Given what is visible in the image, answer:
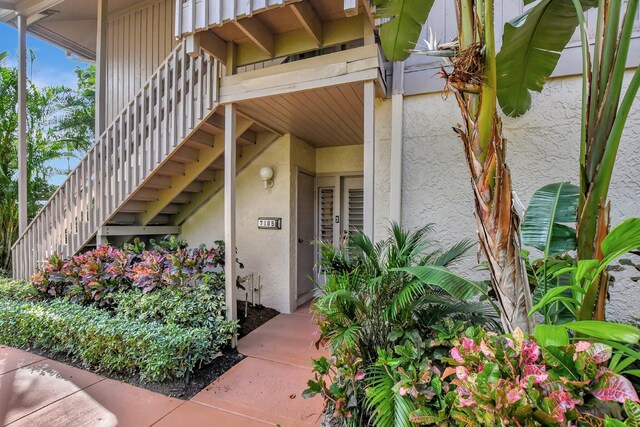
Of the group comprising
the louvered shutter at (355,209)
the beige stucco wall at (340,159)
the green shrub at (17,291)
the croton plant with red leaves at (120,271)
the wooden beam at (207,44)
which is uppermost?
the wooden beam at (207,44)

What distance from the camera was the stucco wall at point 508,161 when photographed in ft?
8.56

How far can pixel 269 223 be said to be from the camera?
4895 millimetres

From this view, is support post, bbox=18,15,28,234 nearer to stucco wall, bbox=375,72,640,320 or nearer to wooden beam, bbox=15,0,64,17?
wooden beam, bbox=15,0,64,17

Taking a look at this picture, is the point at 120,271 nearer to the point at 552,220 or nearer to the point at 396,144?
the point at 396,144

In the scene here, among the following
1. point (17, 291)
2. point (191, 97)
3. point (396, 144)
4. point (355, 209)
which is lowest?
point (17, 291)

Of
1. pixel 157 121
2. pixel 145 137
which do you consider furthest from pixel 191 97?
pixel 145 137

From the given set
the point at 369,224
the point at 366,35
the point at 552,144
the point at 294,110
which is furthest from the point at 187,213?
the point at 552,144

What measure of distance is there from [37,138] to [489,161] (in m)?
10.1

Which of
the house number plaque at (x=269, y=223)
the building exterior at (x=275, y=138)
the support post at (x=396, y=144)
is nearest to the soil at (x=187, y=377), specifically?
the building exterior at (x=275, y=138)

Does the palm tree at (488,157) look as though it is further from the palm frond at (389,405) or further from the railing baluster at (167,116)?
the railing baluster at (167,116)

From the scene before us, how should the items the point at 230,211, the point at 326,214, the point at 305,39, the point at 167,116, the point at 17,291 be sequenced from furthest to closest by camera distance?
1. the point at 326,214
2. the point at 17,291
3. the point at 167,116
4. the point at 230,211
5. the point at 305,39

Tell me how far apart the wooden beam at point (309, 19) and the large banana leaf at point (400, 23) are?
0.70 m

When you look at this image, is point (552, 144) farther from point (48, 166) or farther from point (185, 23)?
point (48, 166)

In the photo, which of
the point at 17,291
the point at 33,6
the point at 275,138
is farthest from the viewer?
the point at 33,6
